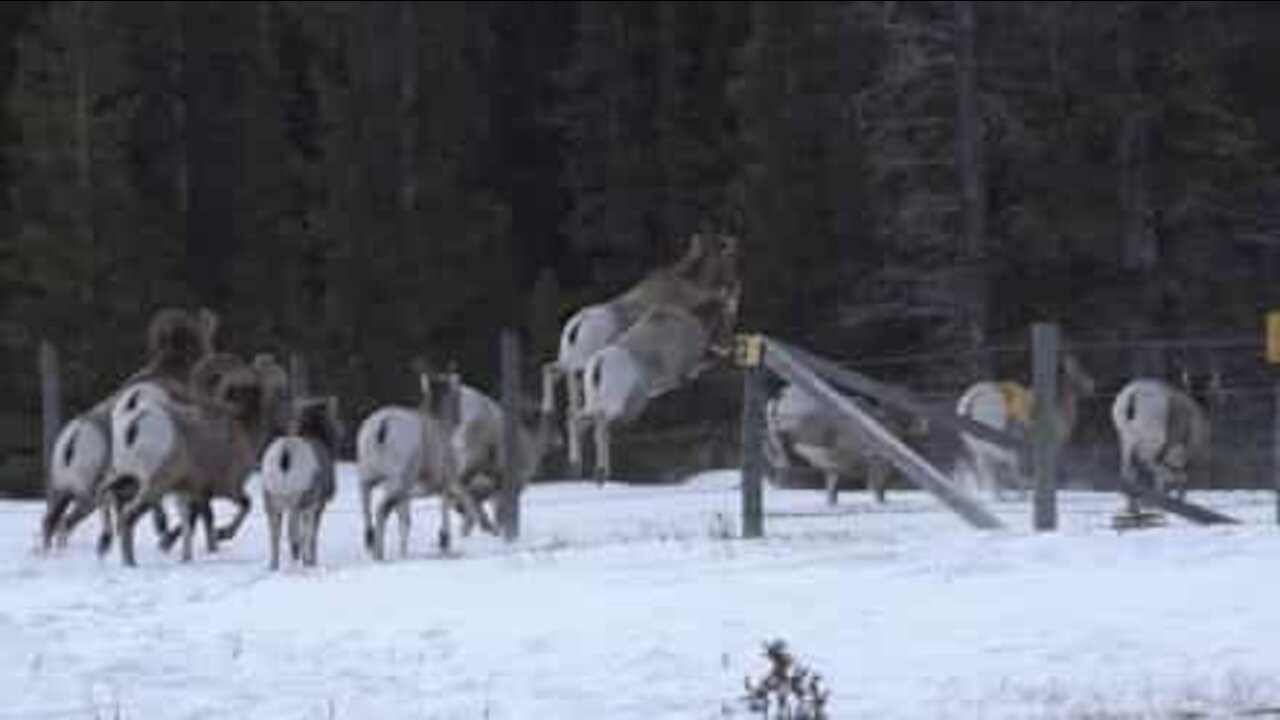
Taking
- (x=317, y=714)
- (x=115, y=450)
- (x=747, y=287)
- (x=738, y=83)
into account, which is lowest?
(x=317, y=714)

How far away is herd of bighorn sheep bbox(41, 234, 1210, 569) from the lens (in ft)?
66.6

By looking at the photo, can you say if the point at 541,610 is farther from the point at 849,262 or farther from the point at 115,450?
the point at 849,262

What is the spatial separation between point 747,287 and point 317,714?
29.1 m

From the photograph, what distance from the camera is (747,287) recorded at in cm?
3969

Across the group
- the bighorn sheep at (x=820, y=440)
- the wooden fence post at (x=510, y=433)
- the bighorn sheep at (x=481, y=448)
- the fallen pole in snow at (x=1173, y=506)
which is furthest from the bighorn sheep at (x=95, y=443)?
the fallen pole in snow at (x=1173, y=506)

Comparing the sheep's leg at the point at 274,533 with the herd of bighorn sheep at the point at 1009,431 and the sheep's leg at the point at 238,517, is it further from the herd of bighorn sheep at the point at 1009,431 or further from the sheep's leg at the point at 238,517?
the herd of bighorn sheep at the point at 1009,431

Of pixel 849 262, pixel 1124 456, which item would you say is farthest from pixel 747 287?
pixel 1124 456

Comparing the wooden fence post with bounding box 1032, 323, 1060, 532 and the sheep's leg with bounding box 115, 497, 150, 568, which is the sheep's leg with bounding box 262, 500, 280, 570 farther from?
the wooden fence post with bounding box 1032, 323, 1060, 532

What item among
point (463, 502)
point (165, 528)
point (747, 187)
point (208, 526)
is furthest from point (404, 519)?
point (747, 187)

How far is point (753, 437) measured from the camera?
17812 millimetres

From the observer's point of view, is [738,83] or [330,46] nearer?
[738,83]

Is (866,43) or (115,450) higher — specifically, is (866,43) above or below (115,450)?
above

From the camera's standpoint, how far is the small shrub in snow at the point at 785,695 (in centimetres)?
976

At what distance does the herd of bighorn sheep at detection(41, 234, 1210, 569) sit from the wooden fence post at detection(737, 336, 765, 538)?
108 centimetres
